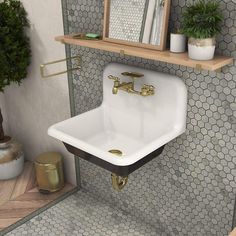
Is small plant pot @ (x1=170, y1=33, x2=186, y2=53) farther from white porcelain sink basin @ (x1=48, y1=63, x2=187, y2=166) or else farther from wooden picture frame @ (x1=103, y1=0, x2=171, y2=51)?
white porcelain sink basin @ (x1=48, y1=63, x2=187, y2=166)

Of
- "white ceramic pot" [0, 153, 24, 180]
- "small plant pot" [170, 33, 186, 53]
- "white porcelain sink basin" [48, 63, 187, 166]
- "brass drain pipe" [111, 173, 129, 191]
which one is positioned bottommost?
"white ceramic pot" [0, 153, 24, 180]

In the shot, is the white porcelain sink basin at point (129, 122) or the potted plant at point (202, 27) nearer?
the potted plant at point (202, 27)

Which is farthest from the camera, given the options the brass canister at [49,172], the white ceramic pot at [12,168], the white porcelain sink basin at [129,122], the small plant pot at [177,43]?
the white ceramic pot at [12,168]

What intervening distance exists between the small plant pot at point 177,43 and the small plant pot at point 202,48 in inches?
3.0

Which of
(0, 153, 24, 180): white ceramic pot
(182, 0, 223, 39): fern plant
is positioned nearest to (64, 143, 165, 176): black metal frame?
(182, 0, 223, 39): fern plant

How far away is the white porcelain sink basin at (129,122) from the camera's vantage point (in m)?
1.58

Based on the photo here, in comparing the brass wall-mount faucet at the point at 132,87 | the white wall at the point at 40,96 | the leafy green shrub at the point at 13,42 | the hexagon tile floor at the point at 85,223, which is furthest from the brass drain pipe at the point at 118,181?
the leafy green shrub at the point at 13,42

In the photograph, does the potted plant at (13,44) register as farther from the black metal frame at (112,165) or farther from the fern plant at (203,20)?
the fern plant at (203,20)

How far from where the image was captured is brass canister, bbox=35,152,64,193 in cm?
234

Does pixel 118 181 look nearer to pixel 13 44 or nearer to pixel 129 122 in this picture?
pixel 129 122

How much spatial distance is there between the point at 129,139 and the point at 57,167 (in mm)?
721

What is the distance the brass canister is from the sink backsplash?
0.88 feet

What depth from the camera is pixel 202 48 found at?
4.44ft

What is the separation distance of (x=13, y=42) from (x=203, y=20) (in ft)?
4.09
